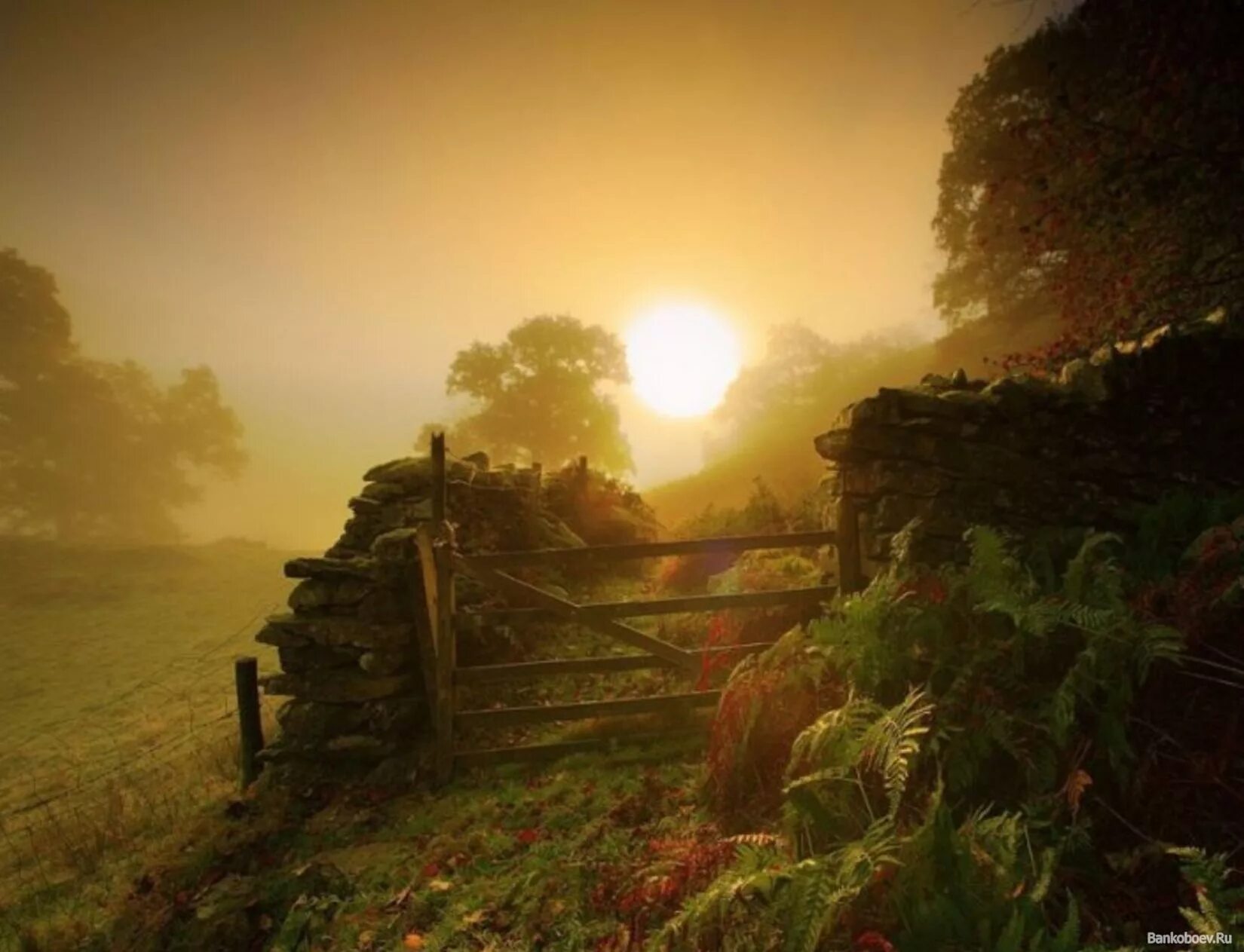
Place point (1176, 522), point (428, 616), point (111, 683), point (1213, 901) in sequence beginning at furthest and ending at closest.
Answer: point (111, 683), point (428, 616), point (1176, 522), point (1213, 901)

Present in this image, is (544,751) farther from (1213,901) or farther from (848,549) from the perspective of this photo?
(1213,901)

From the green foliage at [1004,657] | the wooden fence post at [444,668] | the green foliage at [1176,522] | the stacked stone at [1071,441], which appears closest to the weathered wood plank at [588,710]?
the wooden fence post at [444,668]

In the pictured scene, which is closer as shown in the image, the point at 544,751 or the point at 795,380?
the point at 544,751

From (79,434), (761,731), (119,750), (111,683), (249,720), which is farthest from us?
(79,434)

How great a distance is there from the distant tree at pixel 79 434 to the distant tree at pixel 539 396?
19.8 meters

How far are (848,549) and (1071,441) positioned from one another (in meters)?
2.49

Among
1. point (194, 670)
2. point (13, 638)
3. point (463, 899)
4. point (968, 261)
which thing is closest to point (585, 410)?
point (968, 261)

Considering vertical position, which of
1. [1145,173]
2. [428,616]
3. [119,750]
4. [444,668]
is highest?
[1145,173]

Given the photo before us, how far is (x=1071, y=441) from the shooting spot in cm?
593

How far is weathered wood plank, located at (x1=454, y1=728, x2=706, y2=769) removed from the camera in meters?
6.05

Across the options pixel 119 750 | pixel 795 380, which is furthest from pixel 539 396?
pixel 119 750

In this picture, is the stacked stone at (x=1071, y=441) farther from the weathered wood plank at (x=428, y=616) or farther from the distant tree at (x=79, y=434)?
the distant tree at (x=79, y=434)

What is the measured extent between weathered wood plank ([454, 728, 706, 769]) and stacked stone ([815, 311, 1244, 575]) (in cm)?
304

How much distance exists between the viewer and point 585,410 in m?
39.8
